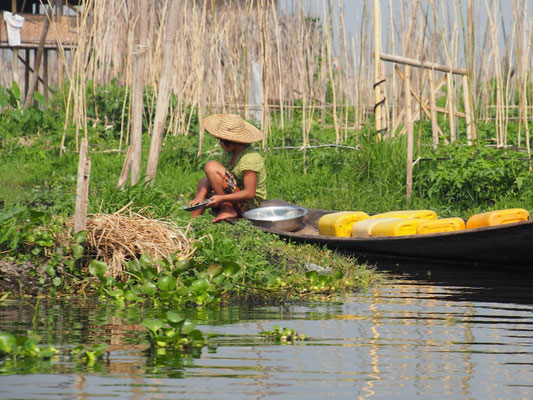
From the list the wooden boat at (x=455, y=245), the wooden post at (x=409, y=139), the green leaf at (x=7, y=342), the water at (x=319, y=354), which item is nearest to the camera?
the water at (x=319, y=354)

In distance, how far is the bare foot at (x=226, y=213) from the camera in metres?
7.01

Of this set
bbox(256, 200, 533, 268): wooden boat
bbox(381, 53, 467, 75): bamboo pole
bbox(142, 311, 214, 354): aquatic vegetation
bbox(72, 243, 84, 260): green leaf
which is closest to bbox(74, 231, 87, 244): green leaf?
bbox(72, 243, 84, 260): green leaf

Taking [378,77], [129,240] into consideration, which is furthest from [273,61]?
[129,240]

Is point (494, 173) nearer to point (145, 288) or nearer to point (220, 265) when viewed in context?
point (220, 265)

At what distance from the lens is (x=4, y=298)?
15.8 feet

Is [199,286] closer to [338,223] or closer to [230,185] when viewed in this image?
[230,185]

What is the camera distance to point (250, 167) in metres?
6.86

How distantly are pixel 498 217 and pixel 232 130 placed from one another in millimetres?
2132

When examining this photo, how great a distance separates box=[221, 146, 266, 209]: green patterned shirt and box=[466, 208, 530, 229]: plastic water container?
1697 mm

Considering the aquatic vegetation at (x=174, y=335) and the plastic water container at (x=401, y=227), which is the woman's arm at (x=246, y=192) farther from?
the aquatic vegetation at (x=174, y=335)

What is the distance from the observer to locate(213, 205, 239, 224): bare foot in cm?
701

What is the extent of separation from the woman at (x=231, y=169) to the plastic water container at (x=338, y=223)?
0.69 meters

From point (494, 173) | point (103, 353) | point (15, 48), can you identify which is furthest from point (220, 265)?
point (15, 48)

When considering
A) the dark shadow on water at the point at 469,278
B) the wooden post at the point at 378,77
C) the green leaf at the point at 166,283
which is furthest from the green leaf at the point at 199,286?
the wooden post at the point at 378,77
